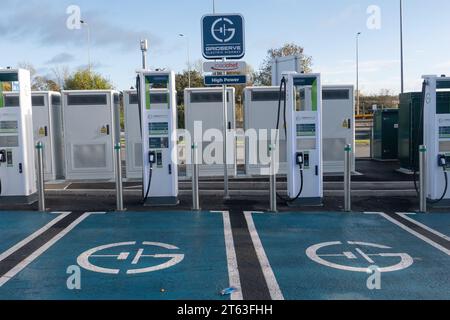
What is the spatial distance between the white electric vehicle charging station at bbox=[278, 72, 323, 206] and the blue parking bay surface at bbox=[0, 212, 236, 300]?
6.23 feet

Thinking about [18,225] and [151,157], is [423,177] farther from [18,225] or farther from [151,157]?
[18,225]

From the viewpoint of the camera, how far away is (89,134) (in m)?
12.6

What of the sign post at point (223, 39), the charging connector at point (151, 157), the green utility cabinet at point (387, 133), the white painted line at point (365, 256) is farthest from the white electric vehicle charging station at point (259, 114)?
the white painted line at point (365, 256)

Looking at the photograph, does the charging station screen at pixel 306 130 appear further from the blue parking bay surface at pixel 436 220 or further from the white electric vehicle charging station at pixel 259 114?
the white electric vehicle charging station at pixel 259 114

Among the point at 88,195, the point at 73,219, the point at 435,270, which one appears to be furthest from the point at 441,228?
the point at 88,195

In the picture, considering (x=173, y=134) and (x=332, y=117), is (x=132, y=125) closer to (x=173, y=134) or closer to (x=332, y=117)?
(x=173, y=134)

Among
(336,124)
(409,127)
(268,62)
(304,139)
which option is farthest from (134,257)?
(268,62)

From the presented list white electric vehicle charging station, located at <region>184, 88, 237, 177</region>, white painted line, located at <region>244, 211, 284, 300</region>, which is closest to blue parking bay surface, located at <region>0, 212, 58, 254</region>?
white painted line, located at <region>244, 211, 284, 300</region>

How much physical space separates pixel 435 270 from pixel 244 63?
5.84 metres

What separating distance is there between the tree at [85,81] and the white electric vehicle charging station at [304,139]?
31907 millimetres

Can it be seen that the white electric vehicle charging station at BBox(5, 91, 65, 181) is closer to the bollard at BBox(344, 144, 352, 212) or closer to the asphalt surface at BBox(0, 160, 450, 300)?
the asphalt surface at BBox(0, 160, 450, 300)

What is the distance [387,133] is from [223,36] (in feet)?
26.4

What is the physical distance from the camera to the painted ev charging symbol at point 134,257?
19.1 ft

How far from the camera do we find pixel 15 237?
291 inches
